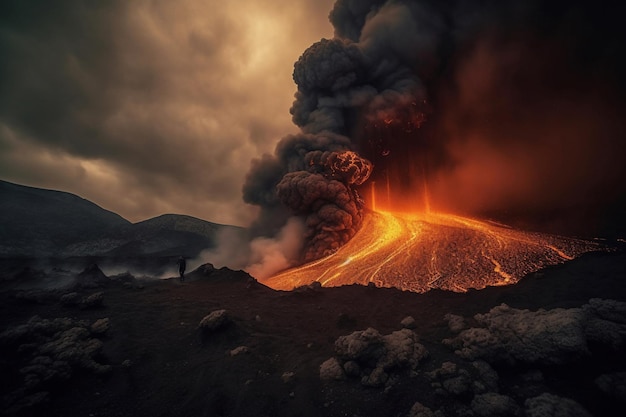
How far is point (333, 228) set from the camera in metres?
32.8

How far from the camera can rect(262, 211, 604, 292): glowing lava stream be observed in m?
19.5

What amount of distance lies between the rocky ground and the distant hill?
56.0 m

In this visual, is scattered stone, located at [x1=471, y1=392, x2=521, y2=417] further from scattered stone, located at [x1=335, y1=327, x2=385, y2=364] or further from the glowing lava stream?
the glowing lava stream

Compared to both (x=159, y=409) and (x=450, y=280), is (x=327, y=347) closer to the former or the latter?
(x=159, y=409)

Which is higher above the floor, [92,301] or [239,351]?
[92,301]

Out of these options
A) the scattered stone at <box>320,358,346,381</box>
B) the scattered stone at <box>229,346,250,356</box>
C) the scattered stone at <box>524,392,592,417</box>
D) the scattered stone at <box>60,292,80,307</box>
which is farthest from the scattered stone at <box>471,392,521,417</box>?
the scattered stone at <box>60,292,80,307</box>

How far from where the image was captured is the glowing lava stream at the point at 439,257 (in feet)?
63.8

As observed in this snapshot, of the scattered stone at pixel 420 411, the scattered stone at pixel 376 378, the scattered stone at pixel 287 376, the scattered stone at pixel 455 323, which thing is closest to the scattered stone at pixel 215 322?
the scattered stone at pixel 287 376

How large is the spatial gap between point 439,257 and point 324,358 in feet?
50.4

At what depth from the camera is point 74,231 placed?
8688 cm

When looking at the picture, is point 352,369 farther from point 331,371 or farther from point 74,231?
point 74,231

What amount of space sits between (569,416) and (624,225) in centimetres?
2365

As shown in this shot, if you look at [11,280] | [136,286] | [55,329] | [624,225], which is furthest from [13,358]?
[624,225]

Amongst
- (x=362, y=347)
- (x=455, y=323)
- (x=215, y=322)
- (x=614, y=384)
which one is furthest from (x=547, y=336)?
(x=215, y=322)
